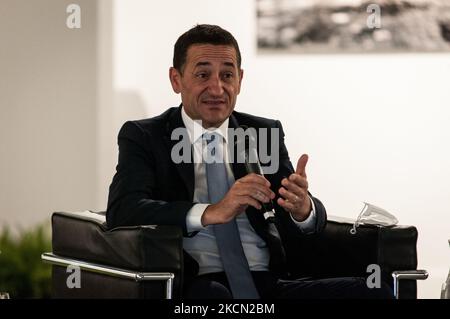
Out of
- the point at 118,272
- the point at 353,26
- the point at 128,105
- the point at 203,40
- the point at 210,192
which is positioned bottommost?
the point at 118,272

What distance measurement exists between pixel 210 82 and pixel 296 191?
1.50 ft

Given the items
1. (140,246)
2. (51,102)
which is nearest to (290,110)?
(51,102)

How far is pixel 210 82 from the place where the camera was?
298cm

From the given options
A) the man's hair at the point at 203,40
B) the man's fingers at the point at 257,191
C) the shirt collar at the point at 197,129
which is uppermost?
the man's hair at the point at 203,40

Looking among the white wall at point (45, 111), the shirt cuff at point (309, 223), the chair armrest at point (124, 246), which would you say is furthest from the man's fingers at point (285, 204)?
the white wall at point (45, 111)

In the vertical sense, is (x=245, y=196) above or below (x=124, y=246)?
above

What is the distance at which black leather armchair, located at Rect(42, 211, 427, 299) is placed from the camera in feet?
8.95

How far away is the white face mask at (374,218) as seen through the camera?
10.1 feet

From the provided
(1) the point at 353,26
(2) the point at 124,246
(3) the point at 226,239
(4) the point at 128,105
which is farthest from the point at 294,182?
(1) the point at 353,26

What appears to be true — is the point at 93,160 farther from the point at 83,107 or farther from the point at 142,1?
the point at 142,1

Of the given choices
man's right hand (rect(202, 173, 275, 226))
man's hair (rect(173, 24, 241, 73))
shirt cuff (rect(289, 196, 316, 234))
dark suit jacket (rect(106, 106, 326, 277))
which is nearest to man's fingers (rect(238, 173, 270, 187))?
man's right hand (rect(202, 173, 275, 226))

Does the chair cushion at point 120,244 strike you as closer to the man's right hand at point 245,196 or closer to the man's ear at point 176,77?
the man's right hand at point 245,196

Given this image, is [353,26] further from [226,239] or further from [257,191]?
[257,191]

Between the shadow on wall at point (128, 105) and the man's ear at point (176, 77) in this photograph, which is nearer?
the man's ear at point (176, 77)
